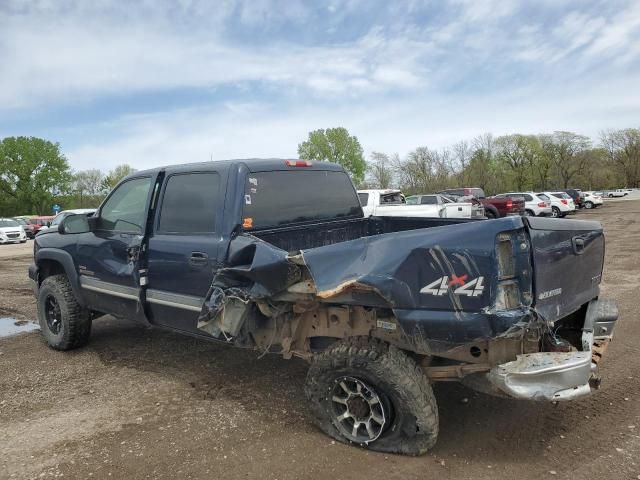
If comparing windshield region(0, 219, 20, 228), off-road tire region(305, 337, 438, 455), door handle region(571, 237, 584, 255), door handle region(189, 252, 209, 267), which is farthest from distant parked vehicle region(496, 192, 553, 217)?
windshield region(0, 219, 20, 228)

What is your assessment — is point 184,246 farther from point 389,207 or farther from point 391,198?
point 391,198

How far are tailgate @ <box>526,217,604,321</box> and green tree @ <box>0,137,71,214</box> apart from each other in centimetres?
7504

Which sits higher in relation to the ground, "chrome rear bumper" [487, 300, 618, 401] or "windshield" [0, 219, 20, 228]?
"windshield" [0, 219, 20, 228]

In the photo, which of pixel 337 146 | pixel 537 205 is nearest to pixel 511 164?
pixel 337 146

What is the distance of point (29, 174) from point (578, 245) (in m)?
76.4

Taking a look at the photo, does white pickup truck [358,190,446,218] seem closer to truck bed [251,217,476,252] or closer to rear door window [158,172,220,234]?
truck bed [251,217,476,252]

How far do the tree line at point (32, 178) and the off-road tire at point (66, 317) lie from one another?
6472 cm

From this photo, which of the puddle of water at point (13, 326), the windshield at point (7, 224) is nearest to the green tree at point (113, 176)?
the windshield at point (7, 224)

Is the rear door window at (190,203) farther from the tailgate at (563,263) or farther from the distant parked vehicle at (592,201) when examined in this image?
the distant parked vehicle at (592,201)

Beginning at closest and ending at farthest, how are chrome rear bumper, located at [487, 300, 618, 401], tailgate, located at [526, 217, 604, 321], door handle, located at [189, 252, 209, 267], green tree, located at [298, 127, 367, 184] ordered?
chrome rear bumper, located at [487, 300, 618, 401] < tailgate, located at [526, 217, 604, 321] < door handle, located at [189, 252, 209, 267] < green tree, located at [298, 127, 367, 184]

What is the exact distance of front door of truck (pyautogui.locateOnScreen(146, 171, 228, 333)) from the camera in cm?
399

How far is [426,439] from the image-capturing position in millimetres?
3186

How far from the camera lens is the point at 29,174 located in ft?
222

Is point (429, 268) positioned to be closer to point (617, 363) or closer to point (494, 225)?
point (494, 225)
